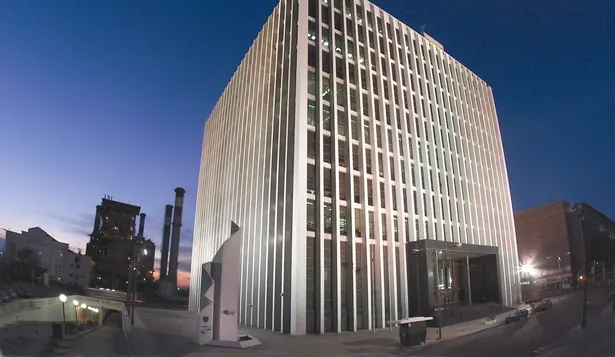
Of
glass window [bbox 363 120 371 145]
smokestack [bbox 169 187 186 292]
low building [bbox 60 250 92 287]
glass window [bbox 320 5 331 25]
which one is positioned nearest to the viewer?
low building [bbox 60 250 92 287]

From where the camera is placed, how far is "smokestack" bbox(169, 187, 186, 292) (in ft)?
319

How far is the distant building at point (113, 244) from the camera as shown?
92.7 metres

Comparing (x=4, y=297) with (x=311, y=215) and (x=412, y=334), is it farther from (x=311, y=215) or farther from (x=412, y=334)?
(x=412, y=334)

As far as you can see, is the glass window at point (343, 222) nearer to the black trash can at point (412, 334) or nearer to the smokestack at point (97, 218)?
the black trash can at point (412, 334)

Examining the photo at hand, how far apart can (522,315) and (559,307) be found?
7911 millimetres

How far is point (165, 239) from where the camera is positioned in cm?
9944

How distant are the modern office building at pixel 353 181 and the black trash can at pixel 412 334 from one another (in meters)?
11.4

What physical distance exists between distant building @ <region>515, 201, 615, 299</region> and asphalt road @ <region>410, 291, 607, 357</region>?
138 cm

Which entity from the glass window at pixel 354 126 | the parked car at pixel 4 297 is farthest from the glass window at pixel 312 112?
the parked car at pixel 4 297

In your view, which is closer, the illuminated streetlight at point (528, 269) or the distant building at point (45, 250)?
the distant building at point (45, 250)

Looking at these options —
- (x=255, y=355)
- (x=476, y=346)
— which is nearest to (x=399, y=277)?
(x=476, y=346)

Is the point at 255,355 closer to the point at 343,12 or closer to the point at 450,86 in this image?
the point at 343,12

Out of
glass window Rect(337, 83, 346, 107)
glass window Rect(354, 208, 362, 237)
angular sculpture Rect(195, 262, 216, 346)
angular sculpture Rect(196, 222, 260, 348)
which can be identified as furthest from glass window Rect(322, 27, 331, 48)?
angular sculpture Rect(195, 262, 216, 346)

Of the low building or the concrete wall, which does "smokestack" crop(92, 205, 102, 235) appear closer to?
the low building
